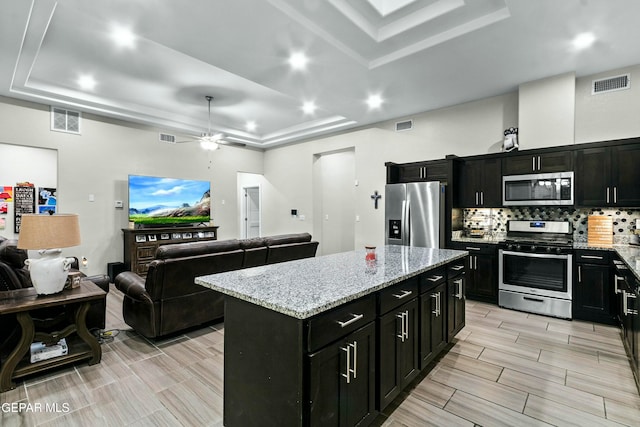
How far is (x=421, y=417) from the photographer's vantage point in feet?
6.59

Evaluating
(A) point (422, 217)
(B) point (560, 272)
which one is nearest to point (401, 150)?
Result: (A) point (422, 217)

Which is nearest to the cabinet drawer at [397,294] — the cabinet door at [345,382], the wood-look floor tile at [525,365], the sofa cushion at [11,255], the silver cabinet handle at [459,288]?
the cabinet door at [345,382]

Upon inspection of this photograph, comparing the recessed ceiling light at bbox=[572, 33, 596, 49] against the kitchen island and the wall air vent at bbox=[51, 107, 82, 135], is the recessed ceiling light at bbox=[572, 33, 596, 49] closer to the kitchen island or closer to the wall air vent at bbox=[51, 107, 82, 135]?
the kitchen island

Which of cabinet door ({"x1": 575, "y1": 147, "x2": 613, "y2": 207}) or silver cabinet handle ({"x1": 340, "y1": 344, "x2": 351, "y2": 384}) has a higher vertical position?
cabinet door ({"x1": 575, "y1": 147, "x2": 613, "y2": 207})

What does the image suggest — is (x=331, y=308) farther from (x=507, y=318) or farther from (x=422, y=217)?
(x=422, y=217)

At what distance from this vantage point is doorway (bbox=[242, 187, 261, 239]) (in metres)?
9.44

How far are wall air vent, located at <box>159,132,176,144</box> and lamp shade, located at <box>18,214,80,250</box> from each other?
15.2 feet

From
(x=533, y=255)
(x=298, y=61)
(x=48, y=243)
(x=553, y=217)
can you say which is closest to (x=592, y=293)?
(x=533, y=255)

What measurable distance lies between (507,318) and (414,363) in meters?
2.29

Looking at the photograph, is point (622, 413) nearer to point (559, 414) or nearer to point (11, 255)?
point (559, 414)

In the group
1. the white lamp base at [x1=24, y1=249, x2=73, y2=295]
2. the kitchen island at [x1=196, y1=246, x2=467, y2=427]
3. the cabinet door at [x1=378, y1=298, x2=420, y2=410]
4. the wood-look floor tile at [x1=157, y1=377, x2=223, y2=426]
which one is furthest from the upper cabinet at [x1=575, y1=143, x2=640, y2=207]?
the white lamp base at [x1=24, y1=249, x2=73, y2=295]

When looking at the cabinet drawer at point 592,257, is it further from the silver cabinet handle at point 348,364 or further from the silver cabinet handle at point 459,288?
the silver cabinet handle at point 348,364

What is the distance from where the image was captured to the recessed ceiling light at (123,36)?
3.16 meters

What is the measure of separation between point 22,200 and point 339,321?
6657 millimetres
